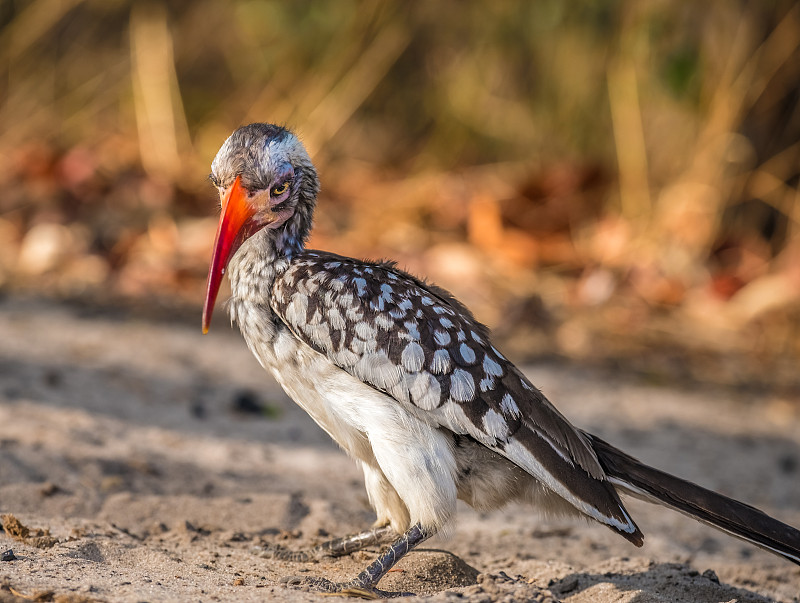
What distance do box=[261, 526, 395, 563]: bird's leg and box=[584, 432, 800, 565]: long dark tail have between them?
2.99ft

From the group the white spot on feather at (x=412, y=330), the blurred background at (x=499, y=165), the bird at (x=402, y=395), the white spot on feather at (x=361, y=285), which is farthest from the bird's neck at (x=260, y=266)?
the blurred background at (x=499, y=165)

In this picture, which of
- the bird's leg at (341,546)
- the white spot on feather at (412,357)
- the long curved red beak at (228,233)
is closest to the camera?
the white spot on feather at (412,357)

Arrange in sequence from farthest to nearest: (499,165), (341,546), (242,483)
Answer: (499,165)
(242,483)
(341,546)

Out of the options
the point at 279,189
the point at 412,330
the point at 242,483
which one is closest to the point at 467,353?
the point at 412,330

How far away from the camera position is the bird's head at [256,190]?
10.7 feet

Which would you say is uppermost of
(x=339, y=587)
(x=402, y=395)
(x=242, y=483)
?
(x=402, y=395)

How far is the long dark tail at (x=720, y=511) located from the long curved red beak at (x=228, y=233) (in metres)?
1.58

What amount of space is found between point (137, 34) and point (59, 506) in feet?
21.8

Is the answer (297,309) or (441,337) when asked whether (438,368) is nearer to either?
(441,337)

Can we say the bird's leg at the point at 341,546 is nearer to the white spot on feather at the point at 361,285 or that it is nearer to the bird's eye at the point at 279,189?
the white spot on feather at the point at 361,285

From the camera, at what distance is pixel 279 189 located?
11.1 feet

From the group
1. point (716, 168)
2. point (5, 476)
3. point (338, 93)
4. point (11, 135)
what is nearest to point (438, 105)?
point (338, 93)

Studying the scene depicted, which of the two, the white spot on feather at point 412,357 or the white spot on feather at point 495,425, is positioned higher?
the white spot on feather at point 412,357

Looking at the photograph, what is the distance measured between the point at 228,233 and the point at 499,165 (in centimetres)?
661
